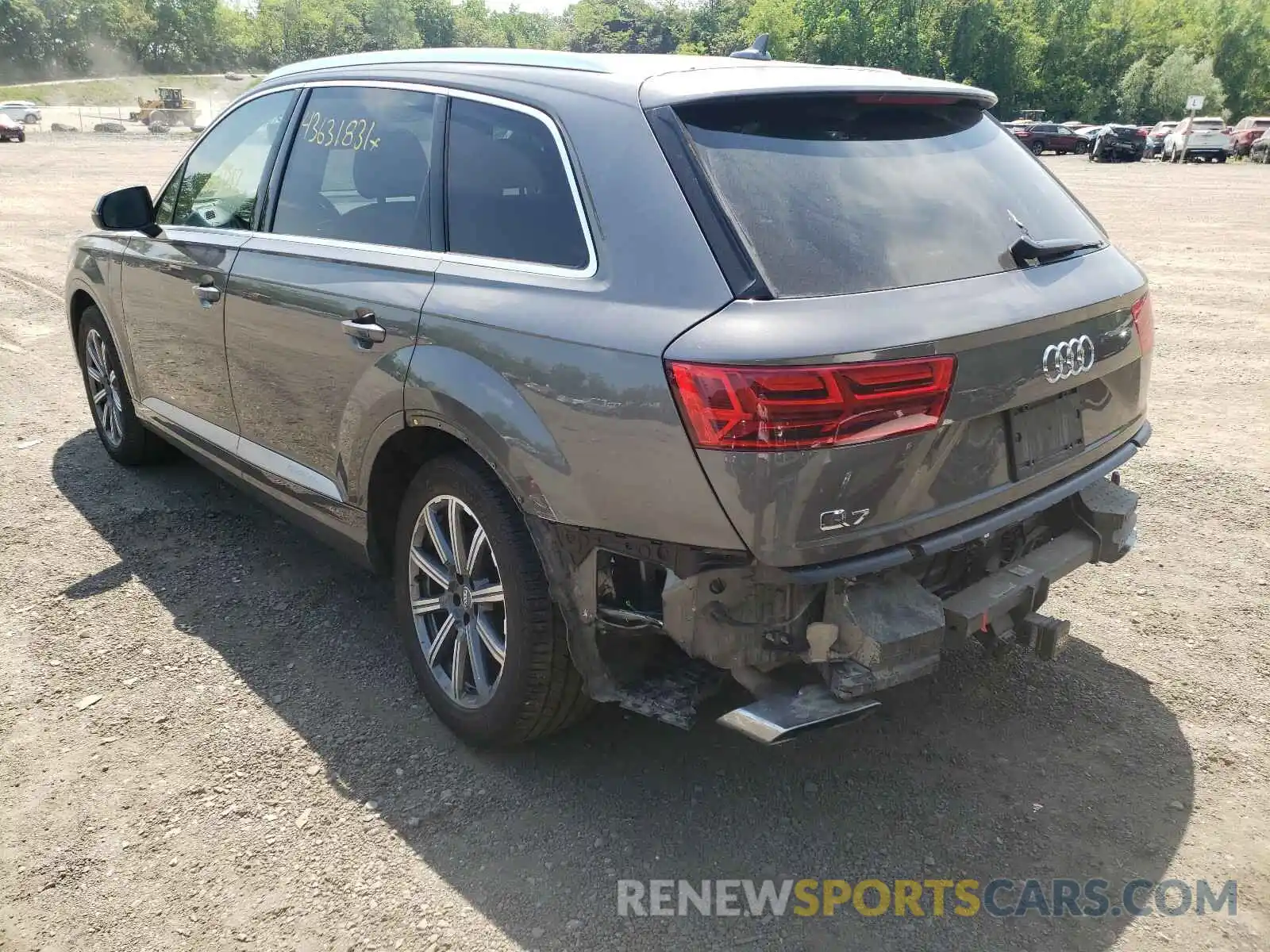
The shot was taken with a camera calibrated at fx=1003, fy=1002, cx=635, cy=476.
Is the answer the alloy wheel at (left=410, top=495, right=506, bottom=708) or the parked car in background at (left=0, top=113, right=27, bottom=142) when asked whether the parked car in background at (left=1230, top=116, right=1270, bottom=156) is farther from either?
the parked car in background at (left=0, top=113, right=27, bottom=142)

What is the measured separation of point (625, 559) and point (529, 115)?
51.4 inches

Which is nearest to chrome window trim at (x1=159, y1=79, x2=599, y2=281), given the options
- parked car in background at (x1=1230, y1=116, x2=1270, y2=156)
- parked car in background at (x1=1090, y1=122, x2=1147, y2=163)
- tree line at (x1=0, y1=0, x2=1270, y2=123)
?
parked car in background at (x1=1090, y1=122, x2=1147, y2=163)

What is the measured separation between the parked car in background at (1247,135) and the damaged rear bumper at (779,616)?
49.5m

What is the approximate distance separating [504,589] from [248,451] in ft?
5.69

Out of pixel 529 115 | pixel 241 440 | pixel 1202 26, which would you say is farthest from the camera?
pixel 1202 26

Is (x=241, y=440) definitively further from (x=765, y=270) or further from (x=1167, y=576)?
(x=1167, y=576)

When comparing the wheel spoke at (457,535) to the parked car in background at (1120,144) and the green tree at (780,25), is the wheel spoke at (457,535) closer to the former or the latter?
the parked car in background at (1120,144)

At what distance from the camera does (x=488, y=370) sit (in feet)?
8.84

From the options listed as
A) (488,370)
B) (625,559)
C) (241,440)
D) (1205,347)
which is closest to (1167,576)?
(625,559)

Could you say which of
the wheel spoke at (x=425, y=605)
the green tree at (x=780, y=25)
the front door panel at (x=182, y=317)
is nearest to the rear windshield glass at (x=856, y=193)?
the wheel spoke at (x=425, y=605)

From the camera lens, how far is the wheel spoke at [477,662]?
3021 millimetres

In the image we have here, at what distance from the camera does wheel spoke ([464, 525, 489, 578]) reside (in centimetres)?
290

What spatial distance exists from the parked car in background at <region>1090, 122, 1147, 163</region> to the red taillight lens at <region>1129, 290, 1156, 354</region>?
45.8 meters

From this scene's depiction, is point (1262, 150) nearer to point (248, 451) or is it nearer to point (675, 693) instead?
point (248, 451)
